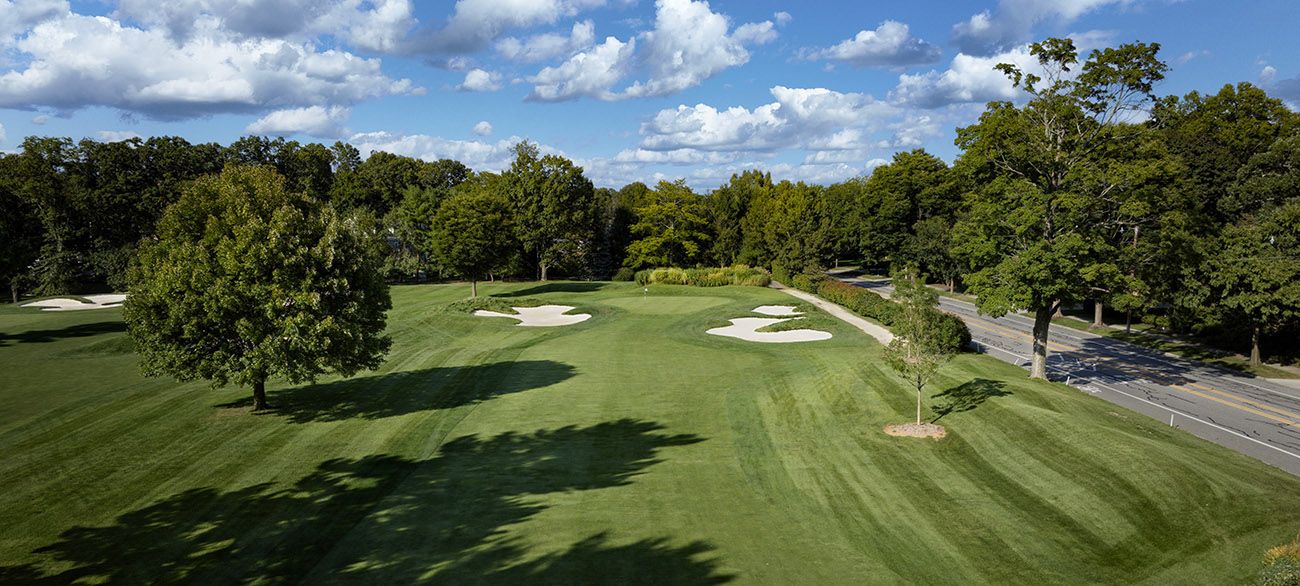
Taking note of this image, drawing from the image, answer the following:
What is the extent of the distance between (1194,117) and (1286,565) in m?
67.2

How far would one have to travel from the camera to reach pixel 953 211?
267 ft

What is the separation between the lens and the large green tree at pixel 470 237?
2105 inches

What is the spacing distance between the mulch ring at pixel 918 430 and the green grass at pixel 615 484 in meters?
0.38

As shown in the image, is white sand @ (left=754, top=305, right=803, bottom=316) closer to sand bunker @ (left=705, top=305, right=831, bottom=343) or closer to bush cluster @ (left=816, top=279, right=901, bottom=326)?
sand bunker @ (left=705, top=305, right=831, bottom=343)

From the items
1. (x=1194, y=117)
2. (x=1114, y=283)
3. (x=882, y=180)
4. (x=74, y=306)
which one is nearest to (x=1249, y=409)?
(x=1114, y=283)

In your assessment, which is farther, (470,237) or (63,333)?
(470,237)

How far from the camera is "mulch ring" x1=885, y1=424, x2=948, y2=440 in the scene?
61.5ft

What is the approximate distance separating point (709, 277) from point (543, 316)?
23606mm

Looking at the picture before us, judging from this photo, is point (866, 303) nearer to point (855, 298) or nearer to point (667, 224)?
point (855, 298)

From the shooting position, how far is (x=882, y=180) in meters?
95.4

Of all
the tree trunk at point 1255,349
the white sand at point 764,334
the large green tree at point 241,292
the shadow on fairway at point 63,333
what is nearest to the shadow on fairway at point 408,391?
the large green tree at point 241,292

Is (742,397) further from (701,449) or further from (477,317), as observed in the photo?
(477,317)

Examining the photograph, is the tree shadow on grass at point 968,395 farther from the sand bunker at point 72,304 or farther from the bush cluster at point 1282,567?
the sand bunker at point 72,304

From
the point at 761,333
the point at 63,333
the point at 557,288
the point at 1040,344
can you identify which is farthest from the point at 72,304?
the point at 1040,344
